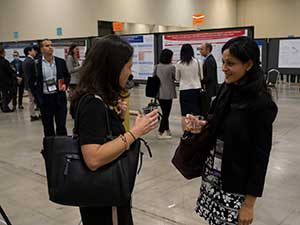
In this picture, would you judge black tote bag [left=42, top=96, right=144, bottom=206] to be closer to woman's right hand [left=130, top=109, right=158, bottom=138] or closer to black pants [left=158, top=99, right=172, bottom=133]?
woman's right hand [left=130, top=109, right=158, bottom=138]

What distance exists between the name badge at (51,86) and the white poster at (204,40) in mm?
2485

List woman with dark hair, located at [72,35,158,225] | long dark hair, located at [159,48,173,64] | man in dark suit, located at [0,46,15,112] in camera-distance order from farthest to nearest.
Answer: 1. man in dark suit, located at [0,46,15,112]
2. long dark hair, located at [159,48,173,64]
3. woman with dark hair, located at [72,35,158,225]

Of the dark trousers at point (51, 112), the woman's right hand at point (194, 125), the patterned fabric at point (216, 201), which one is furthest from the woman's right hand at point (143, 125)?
the dark trousers at point (51, 112)

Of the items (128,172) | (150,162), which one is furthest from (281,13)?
(128,172)

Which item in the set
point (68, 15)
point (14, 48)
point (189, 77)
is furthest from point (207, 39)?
point (68, 15)

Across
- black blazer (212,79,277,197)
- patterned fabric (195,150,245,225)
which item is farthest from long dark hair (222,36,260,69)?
patterned fabric (195,150,245,225)

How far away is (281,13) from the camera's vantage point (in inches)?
737

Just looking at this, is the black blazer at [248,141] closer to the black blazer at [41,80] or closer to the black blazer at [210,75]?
the black blazer at [41,80]

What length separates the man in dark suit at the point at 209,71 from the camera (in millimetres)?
5246

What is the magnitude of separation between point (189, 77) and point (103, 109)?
155 inches

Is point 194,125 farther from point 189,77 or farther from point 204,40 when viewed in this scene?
point 204,40

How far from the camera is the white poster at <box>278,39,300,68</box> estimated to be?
9773 mm

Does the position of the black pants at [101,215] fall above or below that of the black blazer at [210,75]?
below

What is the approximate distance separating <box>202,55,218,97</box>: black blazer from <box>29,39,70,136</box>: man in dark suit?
2.05 m
